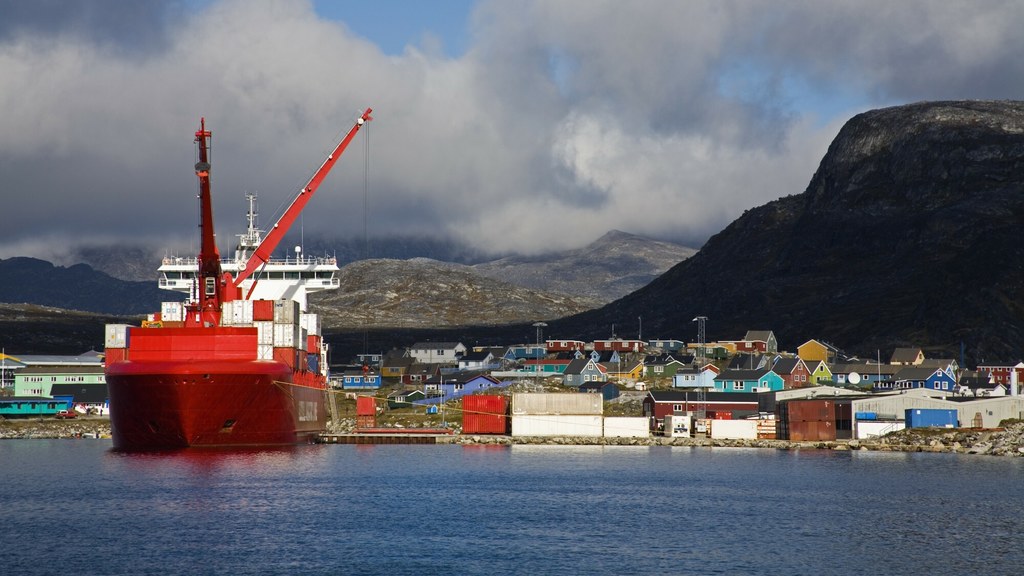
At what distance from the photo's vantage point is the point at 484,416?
11288 centimetres

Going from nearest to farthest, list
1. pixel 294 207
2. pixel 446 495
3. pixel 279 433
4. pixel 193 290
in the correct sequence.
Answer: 1. pixel 446 495
2. pixel 279 433
3. pixel 193 290
4. pixel 294 207

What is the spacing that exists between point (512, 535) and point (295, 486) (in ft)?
63.8

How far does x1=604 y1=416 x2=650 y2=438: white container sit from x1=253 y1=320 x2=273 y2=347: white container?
3371 cm

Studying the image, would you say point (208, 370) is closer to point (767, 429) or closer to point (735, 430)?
Result: point (735, 430)

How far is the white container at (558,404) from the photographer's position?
11162 centimetres

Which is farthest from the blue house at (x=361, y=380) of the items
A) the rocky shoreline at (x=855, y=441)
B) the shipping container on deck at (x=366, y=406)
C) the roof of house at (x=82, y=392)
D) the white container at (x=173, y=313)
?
the white container at (x=173, y=313)

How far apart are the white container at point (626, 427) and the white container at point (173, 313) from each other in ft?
128

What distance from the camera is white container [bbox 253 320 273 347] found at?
Result: 93062 mm

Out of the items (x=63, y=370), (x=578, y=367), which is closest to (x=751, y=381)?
(x=578, y=367)

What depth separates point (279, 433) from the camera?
90.6 metres

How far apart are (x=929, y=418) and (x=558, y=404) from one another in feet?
108

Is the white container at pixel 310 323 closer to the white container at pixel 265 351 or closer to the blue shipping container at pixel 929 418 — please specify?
the white container at pixel 265 351

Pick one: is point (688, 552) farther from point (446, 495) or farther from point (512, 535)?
point (446, 495)

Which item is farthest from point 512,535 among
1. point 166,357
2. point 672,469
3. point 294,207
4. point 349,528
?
point 294,207
